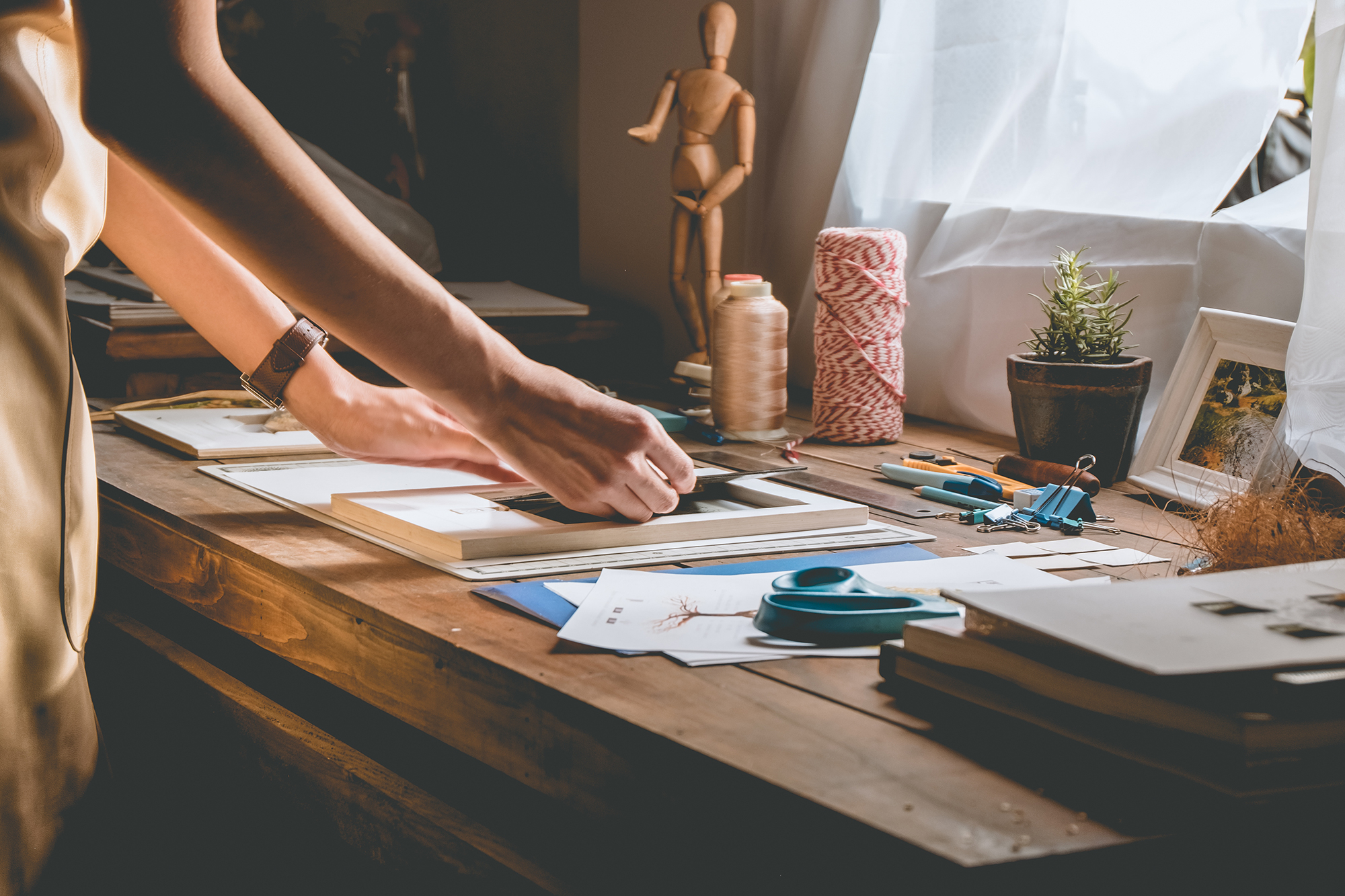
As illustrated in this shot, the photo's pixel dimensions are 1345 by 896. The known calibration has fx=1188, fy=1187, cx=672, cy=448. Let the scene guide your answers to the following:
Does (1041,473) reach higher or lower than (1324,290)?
lower

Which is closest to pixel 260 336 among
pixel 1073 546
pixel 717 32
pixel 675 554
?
pixel 675 554

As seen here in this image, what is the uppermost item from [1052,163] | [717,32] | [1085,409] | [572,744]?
[717,32]

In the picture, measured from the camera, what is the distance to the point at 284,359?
3.56 feet

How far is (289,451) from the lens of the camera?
128cm

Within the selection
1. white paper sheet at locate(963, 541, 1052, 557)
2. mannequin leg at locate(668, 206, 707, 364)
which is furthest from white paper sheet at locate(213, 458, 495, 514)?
mannequin leg at locate(668, 206, 707, 364)

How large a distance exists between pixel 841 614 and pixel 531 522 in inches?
12.2

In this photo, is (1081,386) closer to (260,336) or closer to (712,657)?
(712,657)

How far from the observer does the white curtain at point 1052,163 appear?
1270 mm

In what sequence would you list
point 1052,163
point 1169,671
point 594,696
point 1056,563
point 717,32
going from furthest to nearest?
1. point 717,32
2. point 1052,163
3. point 1056,563
4. point 594,696
5. point 1169,671

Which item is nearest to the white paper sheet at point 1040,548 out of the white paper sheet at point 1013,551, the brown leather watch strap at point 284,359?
the white paper sheet at point 1013,551

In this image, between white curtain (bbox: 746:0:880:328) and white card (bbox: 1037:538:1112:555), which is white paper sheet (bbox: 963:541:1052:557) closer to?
white card (bbox: 1037:538:1112:555)

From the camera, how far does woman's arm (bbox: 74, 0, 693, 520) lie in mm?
630

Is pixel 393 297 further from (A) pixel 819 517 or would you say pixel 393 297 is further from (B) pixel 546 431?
(A) pixel 819 517

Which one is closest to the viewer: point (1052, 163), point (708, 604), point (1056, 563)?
point (708, 604)
